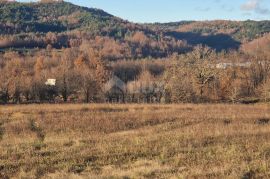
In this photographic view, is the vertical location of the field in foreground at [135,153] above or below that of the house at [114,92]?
above

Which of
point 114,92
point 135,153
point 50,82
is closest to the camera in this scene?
point 135,153

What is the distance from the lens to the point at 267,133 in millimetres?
24203

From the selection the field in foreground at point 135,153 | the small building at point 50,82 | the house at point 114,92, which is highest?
the field in foreground at point 135,153

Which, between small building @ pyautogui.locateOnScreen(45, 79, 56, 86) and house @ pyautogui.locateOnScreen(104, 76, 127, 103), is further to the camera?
small building @ pyautogui.locateOnScreen(45, 79, 56, 86)

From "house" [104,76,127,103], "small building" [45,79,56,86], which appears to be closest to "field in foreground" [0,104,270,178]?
"house" [104,76,127,103]

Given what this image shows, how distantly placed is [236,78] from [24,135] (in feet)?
254

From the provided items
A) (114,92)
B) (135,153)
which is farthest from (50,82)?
(135,153)

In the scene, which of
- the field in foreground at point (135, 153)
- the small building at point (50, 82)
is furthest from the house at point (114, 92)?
the field in foreground at point (135, 153)

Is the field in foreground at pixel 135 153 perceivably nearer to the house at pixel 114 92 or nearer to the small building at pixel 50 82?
the house at pixel 114 92

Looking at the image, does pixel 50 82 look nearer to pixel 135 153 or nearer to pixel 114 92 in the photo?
pixel 114 92

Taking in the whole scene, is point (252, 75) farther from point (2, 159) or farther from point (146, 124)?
point (2, 159)

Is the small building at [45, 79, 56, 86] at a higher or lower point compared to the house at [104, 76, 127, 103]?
higher

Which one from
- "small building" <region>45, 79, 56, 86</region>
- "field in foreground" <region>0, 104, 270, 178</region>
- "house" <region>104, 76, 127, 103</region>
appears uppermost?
"field in foreground" <region>0, 104, 270, 178</region>

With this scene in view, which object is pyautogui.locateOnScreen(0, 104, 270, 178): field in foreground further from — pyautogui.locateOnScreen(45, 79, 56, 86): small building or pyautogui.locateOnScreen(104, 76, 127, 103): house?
pyautogui.locateOnScreen(45, 79, 56, 86): small building
